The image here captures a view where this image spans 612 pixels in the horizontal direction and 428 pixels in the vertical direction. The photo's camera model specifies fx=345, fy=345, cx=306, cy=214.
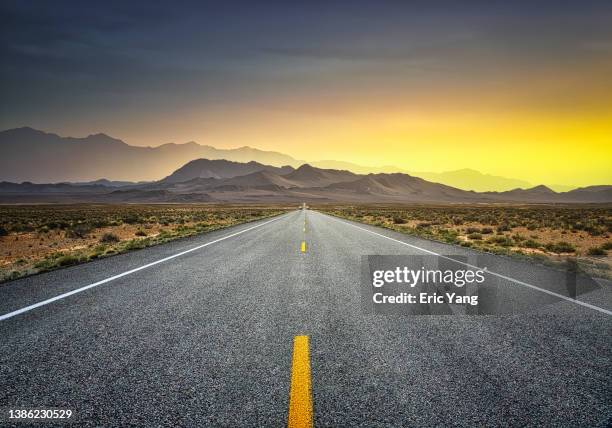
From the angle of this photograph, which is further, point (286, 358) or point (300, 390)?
point (286, 358)

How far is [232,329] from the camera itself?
440 centimetres

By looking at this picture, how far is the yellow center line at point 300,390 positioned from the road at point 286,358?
54 millimetres

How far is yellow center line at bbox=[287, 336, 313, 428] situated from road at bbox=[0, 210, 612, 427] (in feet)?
0.18

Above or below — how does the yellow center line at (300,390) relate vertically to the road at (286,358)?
above

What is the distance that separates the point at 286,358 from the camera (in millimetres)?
3545

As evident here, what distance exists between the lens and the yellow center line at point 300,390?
2.51 m

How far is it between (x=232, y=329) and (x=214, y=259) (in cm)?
615

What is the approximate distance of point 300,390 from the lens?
9.53 ft

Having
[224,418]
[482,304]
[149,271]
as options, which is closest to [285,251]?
[149,271]

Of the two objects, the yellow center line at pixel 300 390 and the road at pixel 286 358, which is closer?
the yellow center line at pixel 300 390

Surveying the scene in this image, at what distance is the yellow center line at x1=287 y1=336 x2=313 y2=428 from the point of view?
2.51 metres

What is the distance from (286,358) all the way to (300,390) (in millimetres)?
657

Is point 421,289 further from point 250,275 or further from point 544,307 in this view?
point 250,275

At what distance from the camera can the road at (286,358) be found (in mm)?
2678
